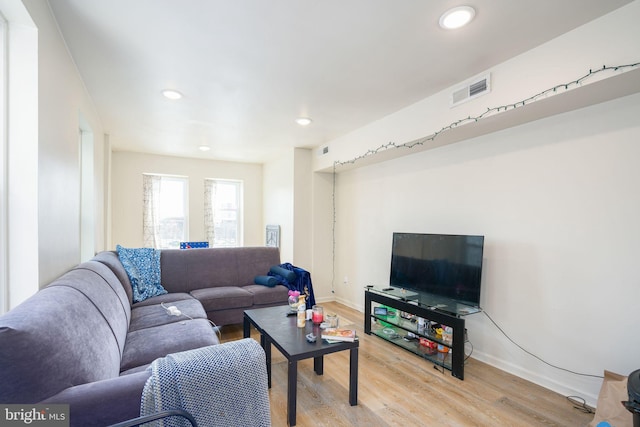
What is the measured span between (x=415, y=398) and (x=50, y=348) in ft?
→ 7.19

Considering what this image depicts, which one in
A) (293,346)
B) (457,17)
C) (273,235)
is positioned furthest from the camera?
(273,235)

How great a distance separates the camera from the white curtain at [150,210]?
5.39 meters

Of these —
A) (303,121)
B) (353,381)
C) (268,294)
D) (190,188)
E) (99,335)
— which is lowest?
(353,381)

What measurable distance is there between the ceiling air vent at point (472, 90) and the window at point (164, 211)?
16.0 ft

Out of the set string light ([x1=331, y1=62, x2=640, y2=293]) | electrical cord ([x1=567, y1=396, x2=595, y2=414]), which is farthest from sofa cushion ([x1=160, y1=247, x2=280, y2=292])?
electrical cord ([x1=567, y1=396, x2=595, y2=414])

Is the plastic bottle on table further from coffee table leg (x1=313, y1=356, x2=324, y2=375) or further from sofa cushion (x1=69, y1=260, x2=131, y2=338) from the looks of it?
sofa cushion (x1=69, y1=260, x2=131, y2=338)

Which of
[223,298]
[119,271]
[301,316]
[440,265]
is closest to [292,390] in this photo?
[301,316]

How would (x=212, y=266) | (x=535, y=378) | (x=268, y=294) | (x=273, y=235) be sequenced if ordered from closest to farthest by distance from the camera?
(x=535, y=378) < (x=268, y=294) < (x=212, y=266) < (x=273, y=235)

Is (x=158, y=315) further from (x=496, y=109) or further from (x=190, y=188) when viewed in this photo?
(x=190, y=188)

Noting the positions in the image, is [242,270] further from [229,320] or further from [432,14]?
[432,14]

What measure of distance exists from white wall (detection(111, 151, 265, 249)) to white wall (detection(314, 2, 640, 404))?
3.56 m

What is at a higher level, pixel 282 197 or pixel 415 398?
pixel 282 197

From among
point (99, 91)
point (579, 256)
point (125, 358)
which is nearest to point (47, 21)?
point (99, 91)

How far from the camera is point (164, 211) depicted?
18.4ft
